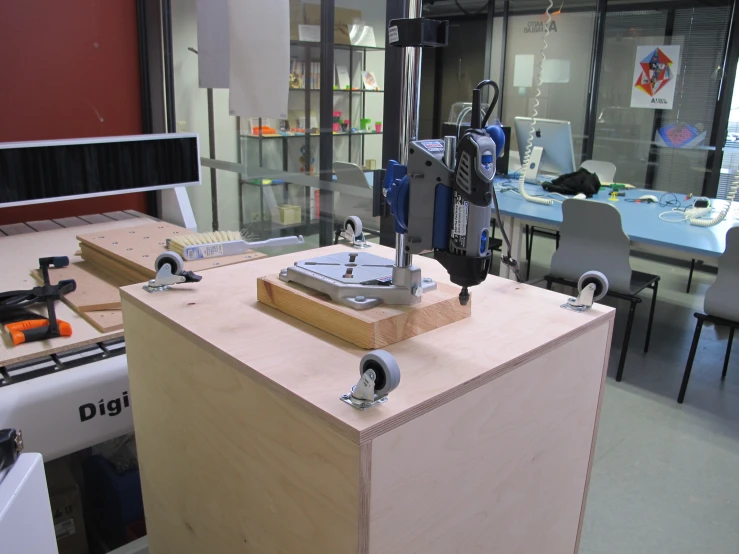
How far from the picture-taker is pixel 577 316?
1034 millimetres

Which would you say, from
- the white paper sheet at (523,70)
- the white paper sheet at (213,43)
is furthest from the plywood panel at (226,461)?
the white paper sheet at (523,70)

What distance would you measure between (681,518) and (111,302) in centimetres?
195

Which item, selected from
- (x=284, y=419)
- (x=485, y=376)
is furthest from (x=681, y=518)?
(x=284, y=419)

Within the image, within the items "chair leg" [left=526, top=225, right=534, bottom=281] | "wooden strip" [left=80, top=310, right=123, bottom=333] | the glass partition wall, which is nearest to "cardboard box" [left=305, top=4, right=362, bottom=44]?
the glass partition wall

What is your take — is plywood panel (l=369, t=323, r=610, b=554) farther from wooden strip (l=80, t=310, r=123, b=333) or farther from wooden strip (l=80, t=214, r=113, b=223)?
wooden strip (l=80, t=214, r=113, b=223)

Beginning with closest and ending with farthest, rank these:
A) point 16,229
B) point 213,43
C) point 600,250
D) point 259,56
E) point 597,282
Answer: point 597,282 < point 259,56 < point 16,229 < point 213,43 < point 600,250

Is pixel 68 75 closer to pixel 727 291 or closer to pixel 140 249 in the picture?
pixel 140 249

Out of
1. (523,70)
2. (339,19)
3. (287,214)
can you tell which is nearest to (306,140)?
(287,214)

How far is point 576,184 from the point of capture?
3.97 m

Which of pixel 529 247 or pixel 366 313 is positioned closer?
pixel 366 313

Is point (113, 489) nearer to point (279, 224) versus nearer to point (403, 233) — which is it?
point (403, 233)

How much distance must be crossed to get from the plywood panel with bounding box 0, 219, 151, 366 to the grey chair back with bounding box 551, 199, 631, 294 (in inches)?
81.4

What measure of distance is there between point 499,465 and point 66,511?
4.29 feet

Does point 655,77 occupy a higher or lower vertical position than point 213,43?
higher
